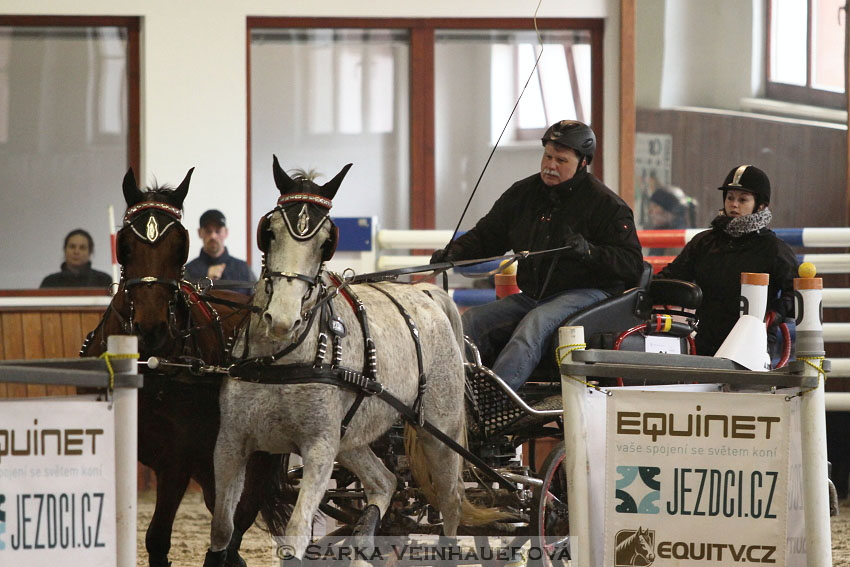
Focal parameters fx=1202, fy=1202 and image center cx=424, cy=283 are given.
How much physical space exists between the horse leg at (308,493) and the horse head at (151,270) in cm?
69

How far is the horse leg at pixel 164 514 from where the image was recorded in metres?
4.55

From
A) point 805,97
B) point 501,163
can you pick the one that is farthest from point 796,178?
point 501,163

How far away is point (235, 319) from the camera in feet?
15.8

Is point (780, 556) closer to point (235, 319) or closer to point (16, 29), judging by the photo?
point (235, 319)

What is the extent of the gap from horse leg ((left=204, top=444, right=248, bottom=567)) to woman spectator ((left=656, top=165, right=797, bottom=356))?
266cm

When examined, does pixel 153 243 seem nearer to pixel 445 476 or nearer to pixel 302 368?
pixel 302 368

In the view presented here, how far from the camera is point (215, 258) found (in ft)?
25.7

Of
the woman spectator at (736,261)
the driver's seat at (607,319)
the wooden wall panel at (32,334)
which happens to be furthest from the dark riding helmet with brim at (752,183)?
the wooden wall panel at (32,334)

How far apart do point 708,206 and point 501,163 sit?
5.02 feet

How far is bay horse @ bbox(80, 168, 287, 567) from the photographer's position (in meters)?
4.19

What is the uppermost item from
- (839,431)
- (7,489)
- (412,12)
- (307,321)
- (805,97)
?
(412,12)

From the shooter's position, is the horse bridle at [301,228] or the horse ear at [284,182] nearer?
the horse bridle at [301,228]

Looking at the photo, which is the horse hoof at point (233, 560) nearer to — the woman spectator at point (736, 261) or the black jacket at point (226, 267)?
the woman spectator at point (736, 261)

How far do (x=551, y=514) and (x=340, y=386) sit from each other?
1369 millimetres
